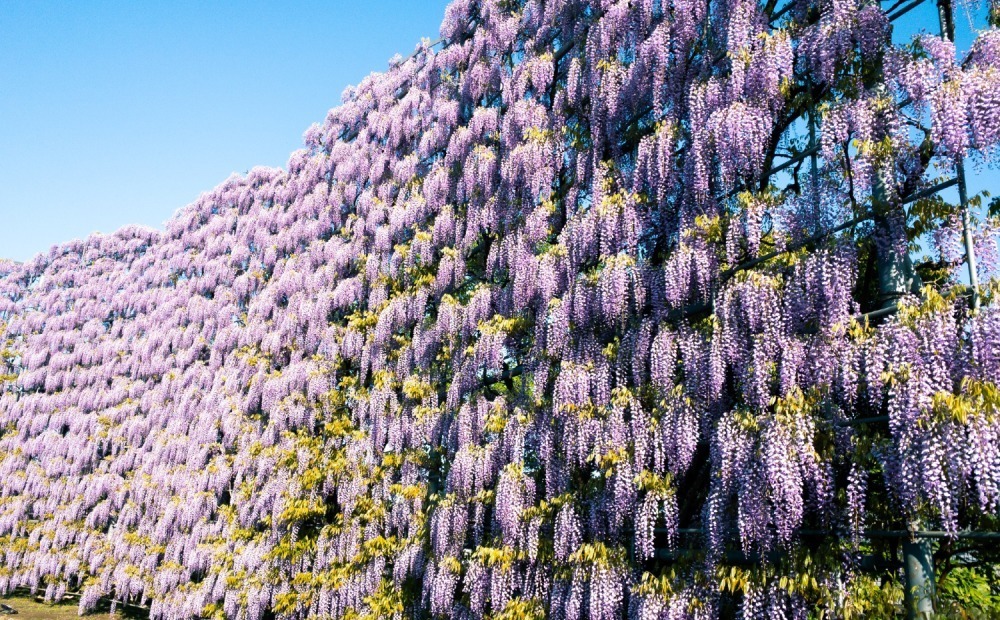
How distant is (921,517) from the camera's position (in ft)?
12.9

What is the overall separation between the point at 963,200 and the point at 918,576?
2414mm

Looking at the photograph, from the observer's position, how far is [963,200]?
4184mm

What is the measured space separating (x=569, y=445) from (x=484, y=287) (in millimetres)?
2417

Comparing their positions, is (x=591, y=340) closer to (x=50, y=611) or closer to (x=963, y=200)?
(x=963, y=200)

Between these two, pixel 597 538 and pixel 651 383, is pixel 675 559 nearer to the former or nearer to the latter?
pixel 597 538

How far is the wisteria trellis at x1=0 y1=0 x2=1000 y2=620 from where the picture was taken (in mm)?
4266

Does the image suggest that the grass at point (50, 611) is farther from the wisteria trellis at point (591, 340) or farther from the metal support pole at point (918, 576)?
the metal support pole at point (918, 576)

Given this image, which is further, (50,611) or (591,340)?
(50,611)

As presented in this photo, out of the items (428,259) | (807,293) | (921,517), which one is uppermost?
(428,259)

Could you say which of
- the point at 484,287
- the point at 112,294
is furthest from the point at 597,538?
the point at 112,294

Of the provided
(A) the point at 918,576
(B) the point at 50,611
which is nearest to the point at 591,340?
(A) the point at 918,576

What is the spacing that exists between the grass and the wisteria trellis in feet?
1.90

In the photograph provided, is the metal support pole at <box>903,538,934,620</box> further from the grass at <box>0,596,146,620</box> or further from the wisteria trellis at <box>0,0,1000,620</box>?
the grass at <box>0,596,146,620</box>

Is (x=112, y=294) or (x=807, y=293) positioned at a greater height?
(x=112, y=294)
